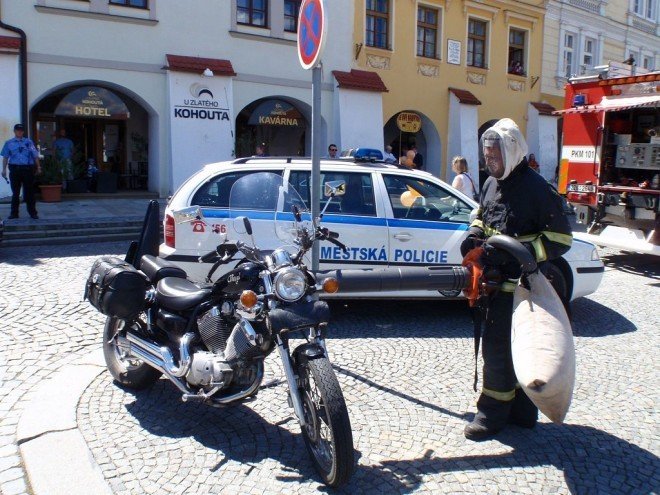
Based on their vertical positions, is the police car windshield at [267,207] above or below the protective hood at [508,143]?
below

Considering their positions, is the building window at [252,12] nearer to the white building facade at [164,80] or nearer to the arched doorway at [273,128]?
the white building facade at [164,80]

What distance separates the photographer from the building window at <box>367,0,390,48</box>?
65.6 ft

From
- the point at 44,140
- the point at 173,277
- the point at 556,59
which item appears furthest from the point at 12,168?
the point at 556,59

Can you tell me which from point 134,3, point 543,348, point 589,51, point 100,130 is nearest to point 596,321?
point 543,348

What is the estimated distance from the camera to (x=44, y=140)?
57.8 feet

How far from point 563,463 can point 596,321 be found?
3.48 meters

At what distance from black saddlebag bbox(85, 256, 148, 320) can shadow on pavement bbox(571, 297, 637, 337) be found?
420 cm

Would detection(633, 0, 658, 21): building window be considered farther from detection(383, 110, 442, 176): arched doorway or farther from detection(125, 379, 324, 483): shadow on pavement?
detection(125, 379, 324, 483): shadow on pavement

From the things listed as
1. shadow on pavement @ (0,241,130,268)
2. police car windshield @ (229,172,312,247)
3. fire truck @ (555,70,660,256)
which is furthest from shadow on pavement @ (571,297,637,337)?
shadow on pavement @ (0,241,130,268)

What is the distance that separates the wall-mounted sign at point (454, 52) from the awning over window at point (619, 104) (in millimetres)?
11206

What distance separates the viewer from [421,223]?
21.2 ft

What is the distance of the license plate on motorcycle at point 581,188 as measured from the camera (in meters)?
11.0

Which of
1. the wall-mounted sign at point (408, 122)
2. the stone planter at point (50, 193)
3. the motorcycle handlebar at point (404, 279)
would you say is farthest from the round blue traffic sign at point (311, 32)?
the wall-mounted sign at point (408, 122)

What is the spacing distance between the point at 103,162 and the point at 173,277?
16.3 metres
